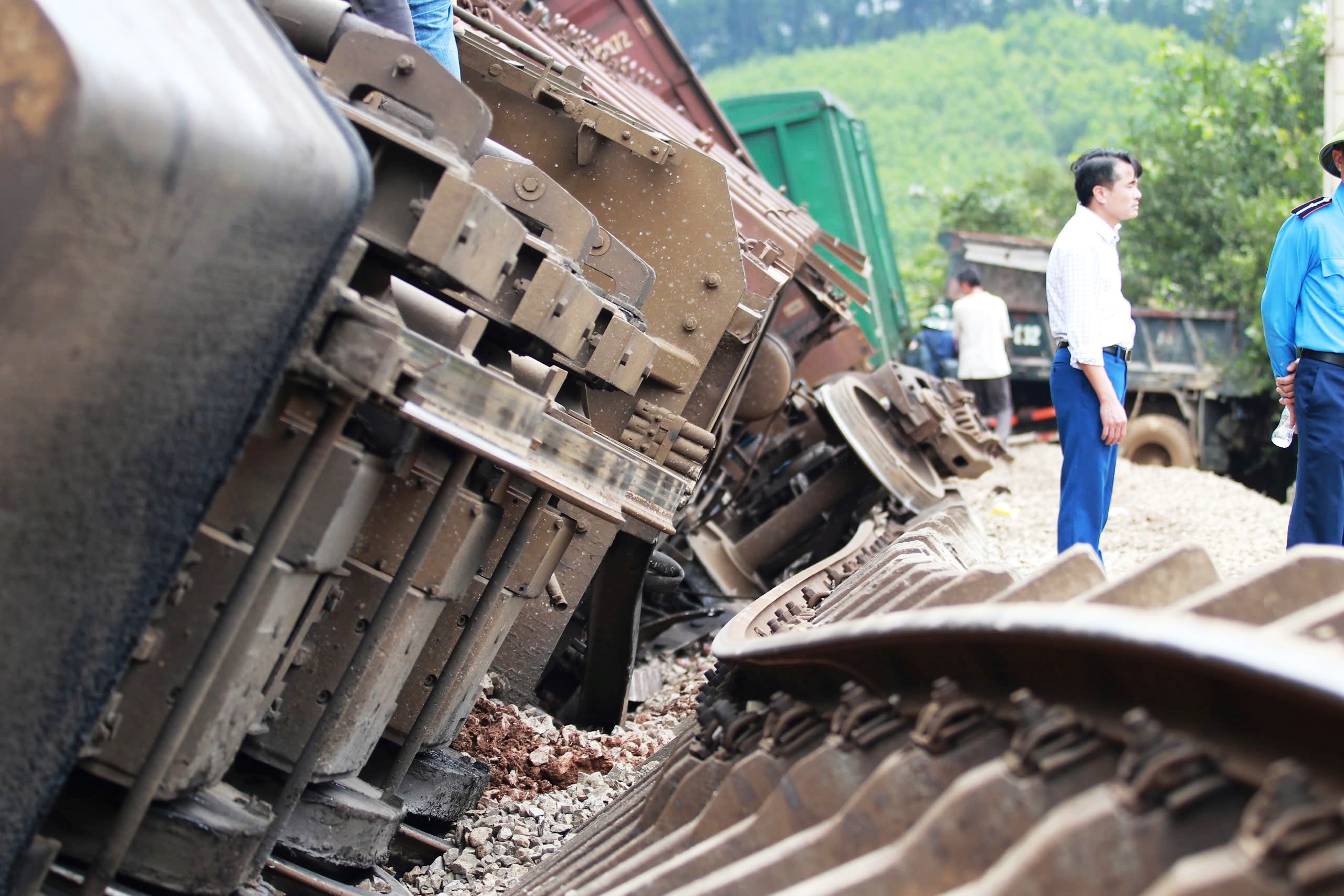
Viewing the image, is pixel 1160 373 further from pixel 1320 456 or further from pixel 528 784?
pixel 528 784

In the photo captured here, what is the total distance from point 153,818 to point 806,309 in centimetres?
705

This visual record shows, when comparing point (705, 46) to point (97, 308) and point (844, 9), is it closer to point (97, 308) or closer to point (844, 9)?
point (844, 9)

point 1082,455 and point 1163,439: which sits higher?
point 1163,439

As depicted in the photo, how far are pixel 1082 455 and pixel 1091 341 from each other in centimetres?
47

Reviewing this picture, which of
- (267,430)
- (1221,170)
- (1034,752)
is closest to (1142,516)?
(267,430)

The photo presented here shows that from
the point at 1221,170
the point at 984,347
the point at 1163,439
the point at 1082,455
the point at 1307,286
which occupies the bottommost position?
the point at 1082,455

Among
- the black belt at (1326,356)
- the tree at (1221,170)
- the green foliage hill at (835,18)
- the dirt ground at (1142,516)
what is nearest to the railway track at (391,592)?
the black belt at (1326,356)

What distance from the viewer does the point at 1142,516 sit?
1141 cm

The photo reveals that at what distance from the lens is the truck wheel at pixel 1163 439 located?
1888cm

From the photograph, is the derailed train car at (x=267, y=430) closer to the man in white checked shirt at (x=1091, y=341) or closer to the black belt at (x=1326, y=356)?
the man in white checked shirt at (x=1091, y=341)

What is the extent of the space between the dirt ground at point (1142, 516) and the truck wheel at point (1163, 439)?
3.63 meters

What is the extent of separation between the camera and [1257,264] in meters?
20.5

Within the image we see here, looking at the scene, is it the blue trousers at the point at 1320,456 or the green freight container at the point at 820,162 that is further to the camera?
the green freight container at the point at 820,162

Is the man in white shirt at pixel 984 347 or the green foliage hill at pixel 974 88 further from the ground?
the green foliage hill at pixel 974 88
